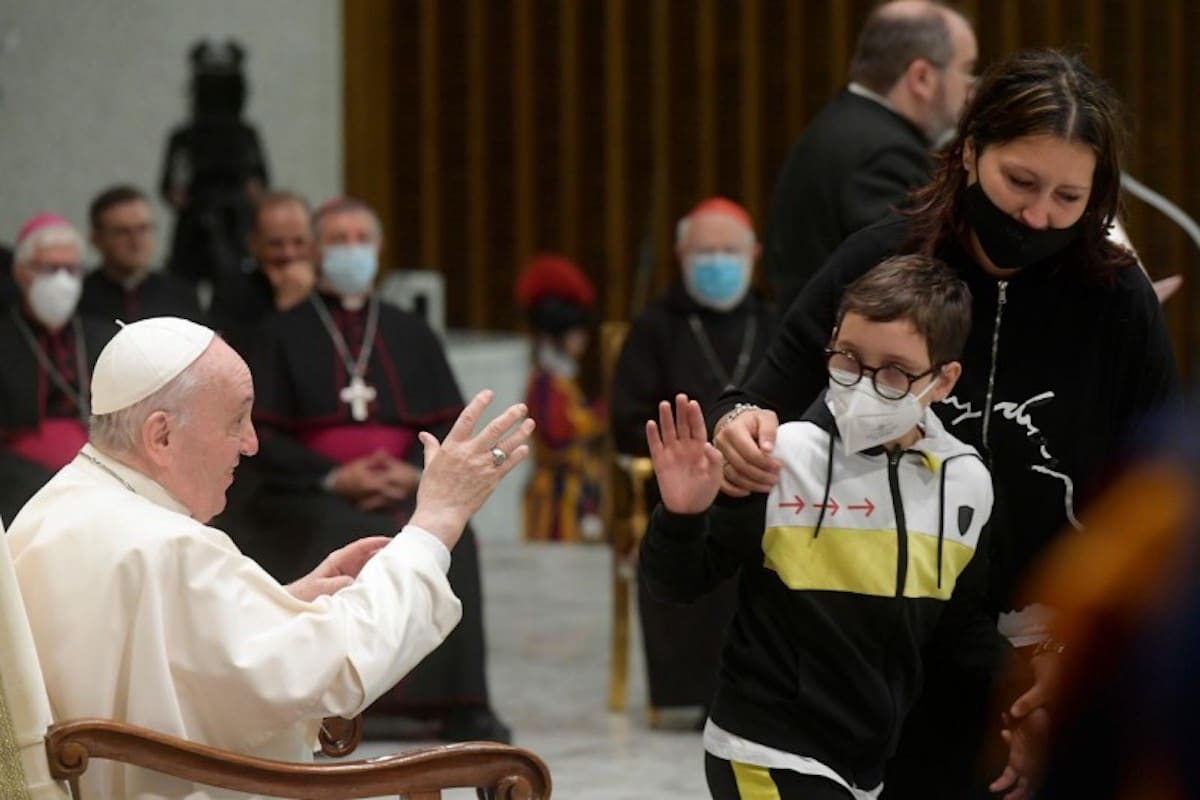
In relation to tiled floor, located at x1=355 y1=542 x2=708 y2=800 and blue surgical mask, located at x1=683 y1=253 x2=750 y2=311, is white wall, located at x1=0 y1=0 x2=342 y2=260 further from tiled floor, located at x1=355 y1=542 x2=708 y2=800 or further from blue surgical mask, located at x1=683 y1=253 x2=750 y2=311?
blue surgical mask, located at x1=683 y1=253 x2=750 y2=311

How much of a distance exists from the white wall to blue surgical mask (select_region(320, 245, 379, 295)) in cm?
461

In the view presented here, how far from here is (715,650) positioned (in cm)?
612

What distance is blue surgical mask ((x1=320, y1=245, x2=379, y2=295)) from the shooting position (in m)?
6.15

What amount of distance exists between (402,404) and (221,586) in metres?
3.54

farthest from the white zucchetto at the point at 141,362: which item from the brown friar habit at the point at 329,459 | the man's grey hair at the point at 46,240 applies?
the man's grey hair at the point at 46,240

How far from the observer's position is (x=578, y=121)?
1135cm

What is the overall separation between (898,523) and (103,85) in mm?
8726

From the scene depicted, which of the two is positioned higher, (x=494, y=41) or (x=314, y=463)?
(x=494, y=41)

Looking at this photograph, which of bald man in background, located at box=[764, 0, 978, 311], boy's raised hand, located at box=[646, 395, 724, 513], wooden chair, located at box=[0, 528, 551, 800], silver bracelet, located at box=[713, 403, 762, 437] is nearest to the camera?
wooden chair, located at box=[0, 528, 551, 800]

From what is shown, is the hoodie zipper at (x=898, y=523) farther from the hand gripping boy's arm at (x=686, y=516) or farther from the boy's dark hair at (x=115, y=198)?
the boy's dark hair at (x=115, y=198)

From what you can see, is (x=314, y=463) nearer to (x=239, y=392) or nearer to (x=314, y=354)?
(x=314, y=354)

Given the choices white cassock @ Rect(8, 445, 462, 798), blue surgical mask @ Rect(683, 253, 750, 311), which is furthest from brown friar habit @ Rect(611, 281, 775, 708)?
white cassock @ Rect(8, 445, 462, 798)

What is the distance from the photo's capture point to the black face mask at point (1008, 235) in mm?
2873

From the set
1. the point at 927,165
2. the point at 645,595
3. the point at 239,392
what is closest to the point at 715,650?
the point at 645,595
